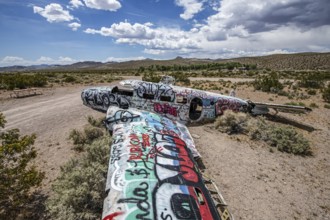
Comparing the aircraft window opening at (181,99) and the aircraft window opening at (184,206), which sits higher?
the aircraft window opening at (181,99)

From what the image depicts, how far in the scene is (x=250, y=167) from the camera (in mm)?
8430

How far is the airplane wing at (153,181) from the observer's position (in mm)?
3848

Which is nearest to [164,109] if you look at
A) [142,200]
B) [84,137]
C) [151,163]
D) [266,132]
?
[84,137]

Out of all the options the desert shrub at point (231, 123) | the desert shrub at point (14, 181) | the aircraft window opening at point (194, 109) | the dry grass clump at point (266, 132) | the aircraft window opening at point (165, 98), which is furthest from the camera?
the aircraft window opening at point (194, 109)

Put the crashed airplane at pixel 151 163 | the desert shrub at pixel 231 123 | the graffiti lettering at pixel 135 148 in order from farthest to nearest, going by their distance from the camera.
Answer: the desert shrub at pixel 231 123 → the graffiti lettering at pixel 135 148 → the crashed airplane at pixel 151 163

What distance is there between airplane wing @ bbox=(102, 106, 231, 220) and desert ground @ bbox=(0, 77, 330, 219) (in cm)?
154

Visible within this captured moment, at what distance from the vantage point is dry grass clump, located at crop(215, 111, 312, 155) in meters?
10.1

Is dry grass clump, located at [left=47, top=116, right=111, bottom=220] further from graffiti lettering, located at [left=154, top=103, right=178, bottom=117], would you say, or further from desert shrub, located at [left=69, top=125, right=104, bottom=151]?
graffiti lettering, located at [left=154, top=103, right=178, bottom=117]

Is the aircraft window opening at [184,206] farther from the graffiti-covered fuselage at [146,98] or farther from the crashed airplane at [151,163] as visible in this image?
the graffiti-covered fuselage at [146,98]

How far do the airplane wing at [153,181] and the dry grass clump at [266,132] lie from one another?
18.8 ft

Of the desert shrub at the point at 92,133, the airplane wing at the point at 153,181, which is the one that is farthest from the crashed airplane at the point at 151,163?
the desert shrub at the point at 92,133

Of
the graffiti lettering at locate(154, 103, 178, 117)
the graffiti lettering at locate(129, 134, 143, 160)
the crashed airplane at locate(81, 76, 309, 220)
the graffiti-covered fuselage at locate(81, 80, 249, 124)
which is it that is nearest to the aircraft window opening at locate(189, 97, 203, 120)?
the graffiti-covered fuselage at locate(81, 80, 249, 124)

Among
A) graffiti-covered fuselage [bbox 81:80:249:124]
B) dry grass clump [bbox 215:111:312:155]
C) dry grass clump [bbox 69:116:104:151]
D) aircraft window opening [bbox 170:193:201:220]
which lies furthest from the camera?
graffiti-covered fuselage [bbox 81:80:249:124]

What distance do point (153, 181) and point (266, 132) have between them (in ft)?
29.1
